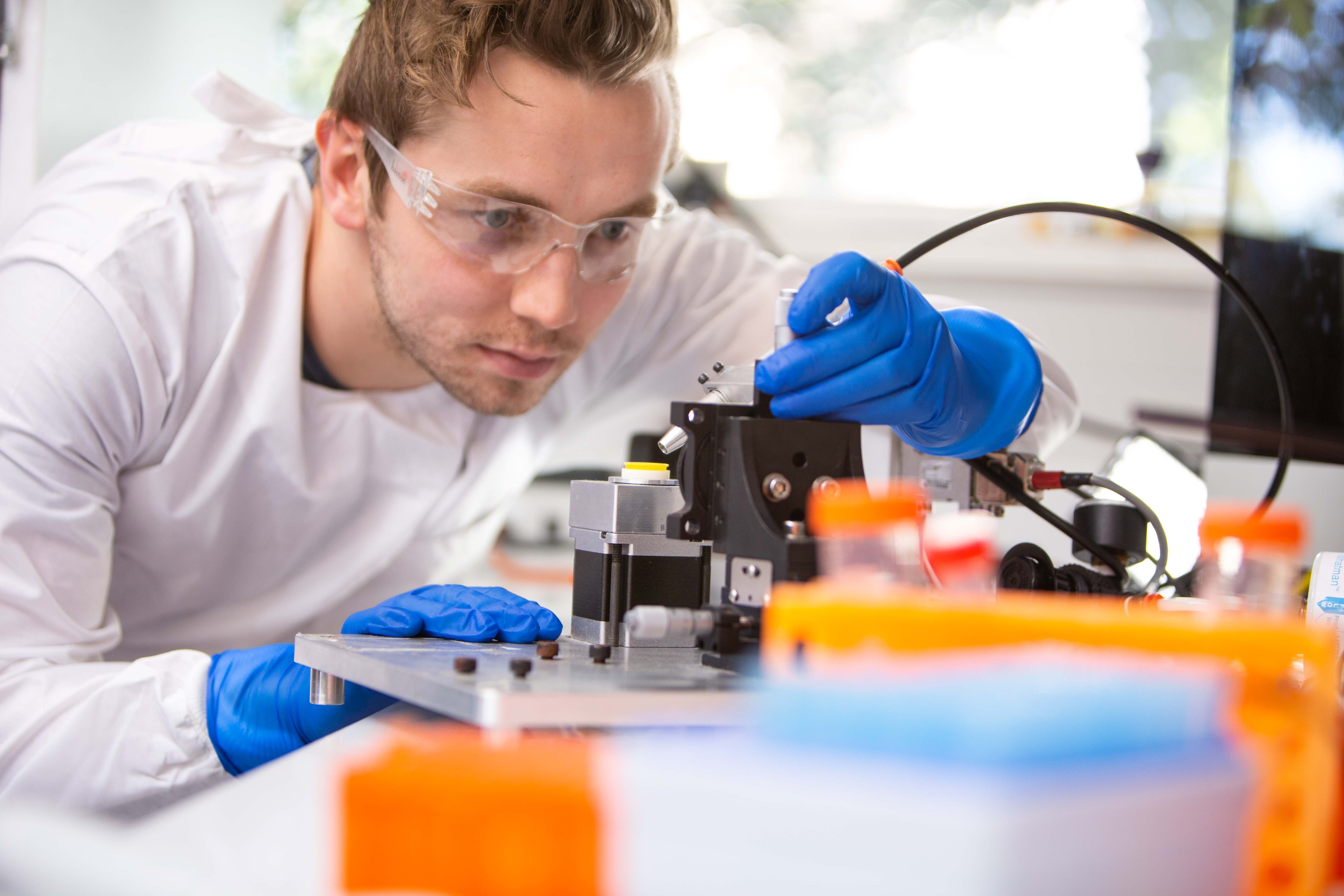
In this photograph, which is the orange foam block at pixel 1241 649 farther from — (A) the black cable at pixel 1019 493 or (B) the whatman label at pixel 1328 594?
(A) the black cable at pixel 1019 493

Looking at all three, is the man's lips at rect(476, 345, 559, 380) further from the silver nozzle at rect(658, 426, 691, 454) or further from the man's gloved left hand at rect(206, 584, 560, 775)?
the silver nozzle at rect(658, 426, 691, 454)

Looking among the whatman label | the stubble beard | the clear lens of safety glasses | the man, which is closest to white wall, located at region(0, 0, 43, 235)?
the man

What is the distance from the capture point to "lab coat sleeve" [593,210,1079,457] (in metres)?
1.98

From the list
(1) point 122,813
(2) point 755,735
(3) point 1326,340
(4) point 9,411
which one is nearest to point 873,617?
(2) point 755,735

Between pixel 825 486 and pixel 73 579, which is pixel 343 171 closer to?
pixel 73 579

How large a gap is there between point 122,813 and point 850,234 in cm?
273

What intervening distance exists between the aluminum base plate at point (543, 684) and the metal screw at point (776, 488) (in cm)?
16

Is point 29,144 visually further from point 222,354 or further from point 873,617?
point 873,617

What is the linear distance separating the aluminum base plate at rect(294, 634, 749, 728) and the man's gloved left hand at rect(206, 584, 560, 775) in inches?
2.4

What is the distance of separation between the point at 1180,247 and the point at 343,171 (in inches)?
47.3

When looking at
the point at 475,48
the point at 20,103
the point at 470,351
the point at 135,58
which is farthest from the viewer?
the point at 135,58

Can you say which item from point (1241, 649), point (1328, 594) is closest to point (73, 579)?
point (1241, 649)

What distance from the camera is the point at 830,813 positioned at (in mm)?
399

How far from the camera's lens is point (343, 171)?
1.62 metres
